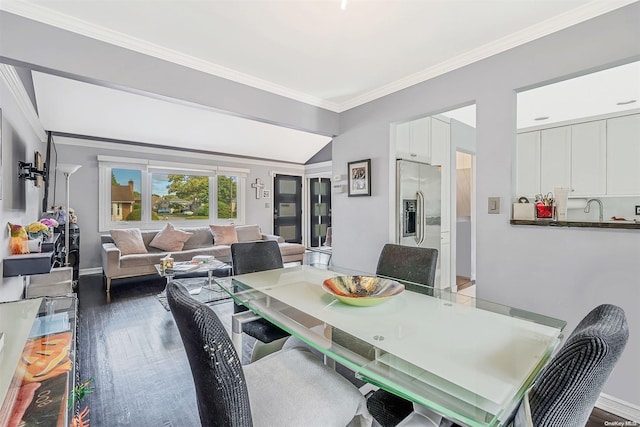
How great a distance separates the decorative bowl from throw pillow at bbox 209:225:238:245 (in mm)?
4399

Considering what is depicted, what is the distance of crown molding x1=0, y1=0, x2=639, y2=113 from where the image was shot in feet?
6.03

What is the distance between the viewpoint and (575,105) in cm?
364

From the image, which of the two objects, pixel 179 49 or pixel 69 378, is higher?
pixel 179 49

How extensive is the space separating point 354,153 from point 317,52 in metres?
1.29

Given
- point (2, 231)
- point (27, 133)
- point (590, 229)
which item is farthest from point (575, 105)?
point (27, 133)

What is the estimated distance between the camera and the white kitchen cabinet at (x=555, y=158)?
420 centimetres

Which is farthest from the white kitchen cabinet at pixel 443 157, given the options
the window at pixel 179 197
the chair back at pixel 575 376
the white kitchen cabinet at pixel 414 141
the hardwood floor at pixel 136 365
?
the window at pixel 179 197

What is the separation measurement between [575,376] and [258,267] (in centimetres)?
210

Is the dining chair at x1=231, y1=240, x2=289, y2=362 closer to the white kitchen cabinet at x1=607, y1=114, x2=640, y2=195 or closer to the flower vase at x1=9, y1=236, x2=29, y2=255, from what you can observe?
the flower vase at x1=9, y1=236, x2=29, y2=255

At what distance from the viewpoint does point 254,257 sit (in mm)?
2457

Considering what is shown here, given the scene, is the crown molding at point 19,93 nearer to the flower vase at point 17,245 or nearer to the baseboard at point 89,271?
the flower vase at point 17,245

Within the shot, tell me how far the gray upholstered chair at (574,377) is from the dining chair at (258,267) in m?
1.33

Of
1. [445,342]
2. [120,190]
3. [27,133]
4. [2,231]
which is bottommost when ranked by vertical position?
[445,342]

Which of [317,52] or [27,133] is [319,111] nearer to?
[317,52]
